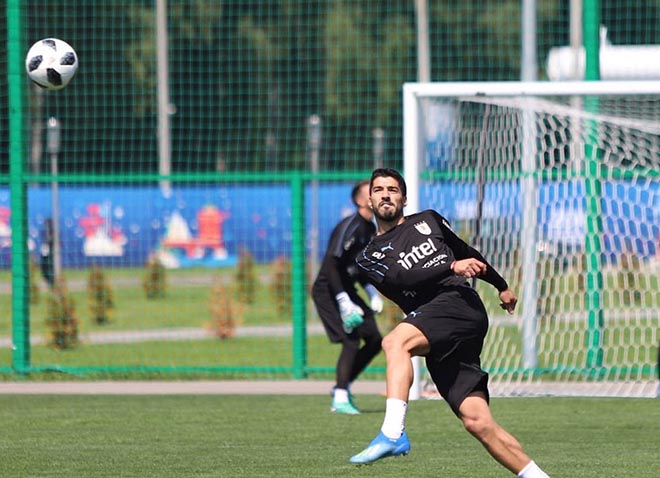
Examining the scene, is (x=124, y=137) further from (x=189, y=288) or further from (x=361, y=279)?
(x=361, y=279)

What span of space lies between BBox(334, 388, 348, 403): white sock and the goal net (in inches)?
84.9

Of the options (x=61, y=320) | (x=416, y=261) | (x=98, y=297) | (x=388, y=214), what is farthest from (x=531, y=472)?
(x=98, y=297)

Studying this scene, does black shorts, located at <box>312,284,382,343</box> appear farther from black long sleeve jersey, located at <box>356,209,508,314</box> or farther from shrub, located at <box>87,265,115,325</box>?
shrub, located at <box>87,265,115,325</box>

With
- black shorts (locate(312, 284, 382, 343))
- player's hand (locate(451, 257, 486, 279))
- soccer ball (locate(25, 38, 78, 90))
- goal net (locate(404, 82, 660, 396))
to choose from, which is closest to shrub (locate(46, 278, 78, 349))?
goal net (locate(404, 82, 660, 396))

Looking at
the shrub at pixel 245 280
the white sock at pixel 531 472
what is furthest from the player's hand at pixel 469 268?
the shrub at pixel 245 280

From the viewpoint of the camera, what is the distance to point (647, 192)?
50.4ft

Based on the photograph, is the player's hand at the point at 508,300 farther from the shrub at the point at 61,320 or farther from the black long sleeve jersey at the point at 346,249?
the shrub at the point at 61,320

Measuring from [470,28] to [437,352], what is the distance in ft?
103

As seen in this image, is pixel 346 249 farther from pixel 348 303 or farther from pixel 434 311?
pixel 434 311

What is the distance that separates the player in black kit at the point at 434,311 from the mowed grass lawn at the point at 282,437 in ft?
4.38

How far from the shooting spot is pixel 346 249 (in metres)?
12.0

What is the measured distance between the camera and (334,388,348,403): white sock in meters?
12.1

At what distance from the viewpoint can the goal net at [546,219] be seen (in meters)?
14.0

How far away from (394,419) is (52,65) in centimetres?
609
